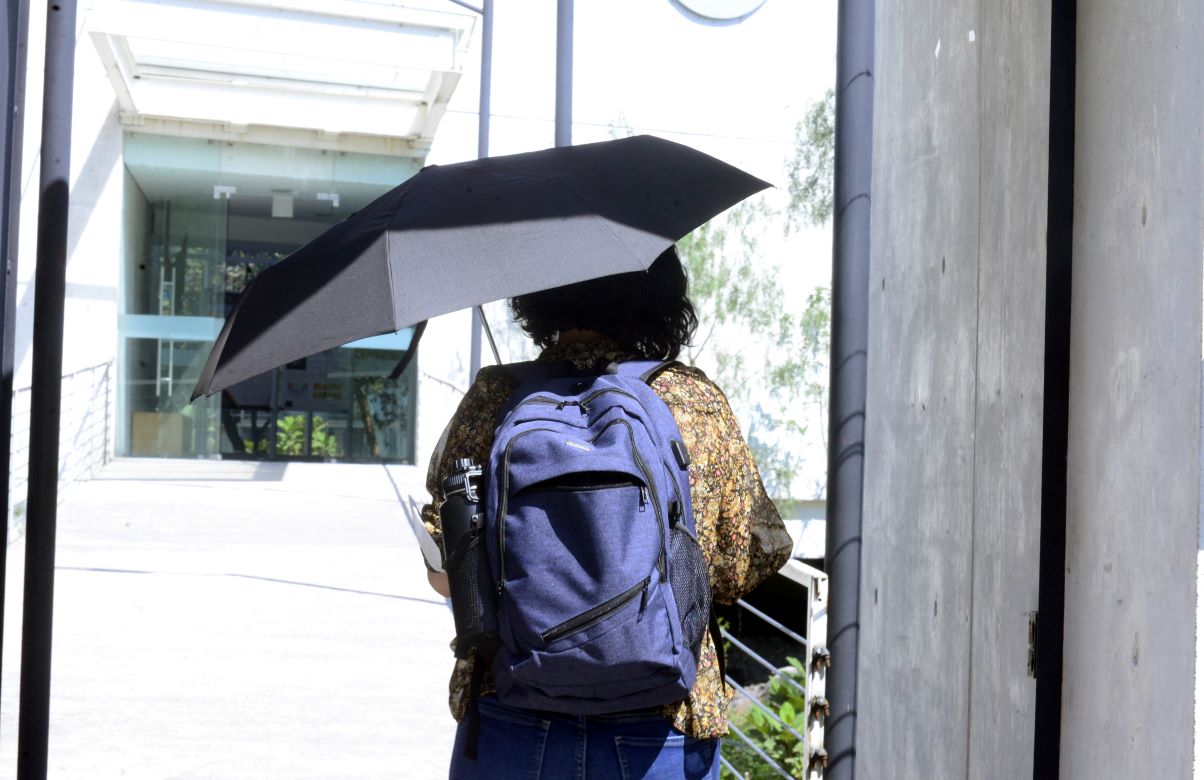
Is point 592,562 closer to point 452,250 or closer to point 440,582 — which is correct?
point 440,582

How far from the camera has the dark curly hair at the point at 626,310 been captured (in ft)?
7.09

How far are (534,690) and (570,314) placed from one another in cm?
65

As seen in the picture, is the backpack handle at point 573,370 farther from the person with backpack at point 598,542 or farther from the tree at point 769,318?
the tree at point 769,318

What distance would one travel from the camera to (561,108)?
6.26 metres

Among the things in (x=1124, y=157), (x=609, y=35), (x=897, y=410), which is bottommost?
(x=897, y=410)

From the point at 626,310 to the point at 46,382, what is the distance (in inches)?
43.6

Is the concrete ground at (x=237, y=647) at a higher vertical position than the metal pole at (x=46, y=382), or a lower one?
lower

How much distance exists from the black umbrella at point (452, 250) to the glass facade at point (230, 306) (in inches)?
606

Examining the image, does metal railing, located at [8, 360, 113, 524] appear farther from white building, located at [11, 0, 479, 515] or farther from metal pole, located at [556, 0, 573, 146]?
metal pole, located at [556, 0, 573, 146]

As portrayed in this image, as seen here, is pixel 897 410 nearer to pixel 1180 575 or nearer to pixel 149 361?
pixel 1180 575

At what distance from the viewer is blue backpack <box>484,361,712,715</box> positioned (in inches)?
71.1

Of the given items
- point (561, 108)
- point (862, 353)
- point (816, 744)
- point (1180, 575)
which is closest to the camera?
point (1180, 575)

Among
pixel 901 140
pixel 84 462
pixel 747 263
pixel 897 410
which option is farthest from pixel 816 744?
pixel 747 263

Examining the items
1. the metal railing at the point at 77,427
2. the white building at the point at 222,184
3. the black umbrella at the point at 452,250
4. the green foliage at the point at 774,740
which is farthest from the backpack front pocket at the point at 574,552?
the white building at the point at 222,184
